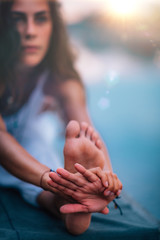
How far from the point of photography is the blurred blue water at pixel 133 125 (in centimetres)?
101

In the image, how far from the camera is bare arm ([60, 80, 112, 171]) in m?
1.11

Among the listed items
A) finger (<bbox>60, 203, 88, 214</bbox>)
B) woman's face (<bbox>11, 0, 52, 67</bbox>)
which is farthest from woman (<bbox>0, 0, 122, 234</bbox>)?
finger (<bbox>60, 203, 88, 214</bbox>)

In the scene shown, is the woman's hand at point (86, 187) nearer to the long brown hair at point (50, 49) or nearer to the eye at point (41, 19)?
the long brown hair at point (50, 49)

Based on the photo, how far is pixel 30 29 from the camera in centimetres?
111

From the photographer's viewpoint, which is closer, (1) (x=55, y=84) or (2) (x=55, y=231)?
(2) (x=55, y=231)

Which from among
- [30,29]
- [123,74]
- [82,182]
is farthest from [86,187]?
[30,29]

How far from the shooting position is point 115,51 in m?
1.16

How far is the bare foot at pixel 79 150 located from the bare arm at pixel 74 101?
41 cm

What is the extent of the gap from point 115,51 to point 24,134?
0.58 m

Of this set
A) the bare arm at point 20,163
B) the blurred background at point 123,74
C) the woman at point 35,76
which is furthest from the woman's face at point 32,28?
the bare arm at point 20,163

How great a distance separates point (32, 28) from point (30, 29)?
0.04 feet

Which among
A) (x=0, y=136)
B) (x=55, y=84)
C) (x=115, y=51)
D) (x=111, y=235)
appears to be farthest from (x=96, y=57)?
(x=111, y=235)

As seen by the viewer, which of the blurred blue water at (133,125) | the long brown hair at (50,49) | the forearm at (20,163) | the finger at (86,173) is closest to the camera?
the finger at (86,173)

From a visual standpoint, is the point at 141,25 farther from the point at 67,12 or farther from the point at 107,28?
the point at 67,12
